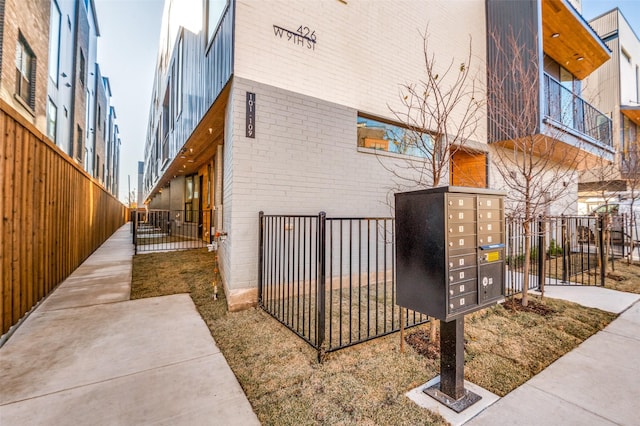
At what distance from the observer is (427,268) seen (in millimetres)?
1899

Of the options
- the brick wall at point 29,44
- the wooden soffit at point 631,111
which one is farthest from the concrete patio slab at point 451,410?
the wooden soffit at point 631,111

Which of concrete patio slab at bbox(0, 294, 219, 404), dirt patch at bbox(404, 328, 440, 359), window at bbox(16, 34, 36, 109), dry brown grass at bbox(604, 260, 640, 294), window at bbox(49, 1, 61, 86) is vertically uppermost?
window at bbox(49, 1, 61, 86)

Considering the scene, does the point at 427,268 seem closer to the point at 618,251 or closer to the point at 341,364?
the point at 341,364

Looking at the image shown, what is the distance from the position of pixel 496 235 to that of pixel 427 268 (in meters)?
0.71

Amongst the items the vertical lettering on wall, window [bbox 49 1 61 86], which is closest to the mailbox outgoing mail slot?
the vertical lettering on wall

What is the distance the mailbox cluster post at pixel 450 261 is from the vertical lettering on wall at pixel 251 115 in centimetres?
262

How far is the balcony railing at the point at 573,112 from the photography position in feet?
22.3

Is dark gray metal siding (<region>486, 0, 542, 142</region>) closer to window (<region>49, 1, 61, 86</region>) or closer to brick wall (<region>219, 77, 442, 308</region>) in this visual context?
brick wall (<region>219, 77, 442, 308</region>)

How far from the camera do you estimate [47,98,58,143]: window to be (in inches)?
389

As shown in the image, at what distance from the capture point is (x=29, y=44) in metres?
7.85

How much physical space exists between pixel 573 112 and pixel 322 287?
8.25 m

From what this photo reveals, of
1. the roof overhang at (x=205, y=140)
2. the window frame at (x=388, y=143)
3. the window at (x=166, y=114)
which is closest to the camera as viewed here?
the roof overhang at (x=205, y=140)

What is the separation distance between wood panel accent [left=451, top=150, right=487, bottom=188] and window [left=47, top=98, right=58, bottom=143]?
1344cm

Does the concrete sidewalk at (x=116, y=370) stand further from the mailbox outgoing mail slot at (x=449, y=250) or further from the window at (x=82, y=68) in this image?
the window at (x=82, y=68)
